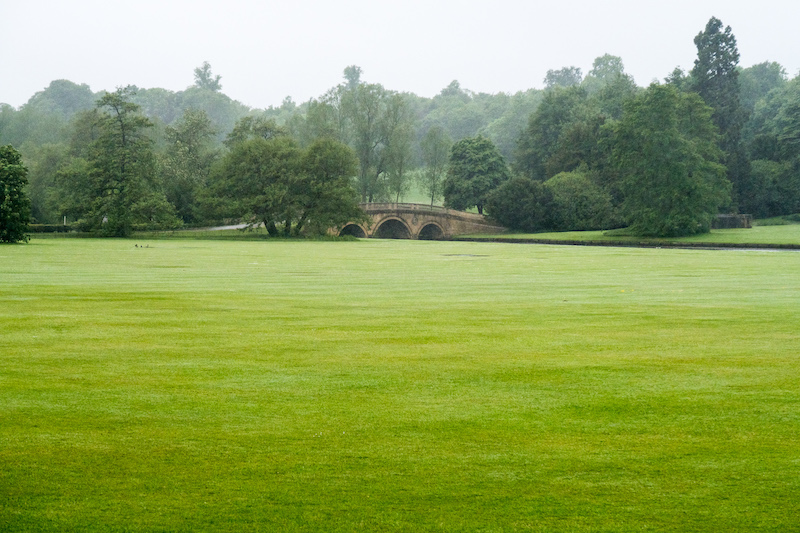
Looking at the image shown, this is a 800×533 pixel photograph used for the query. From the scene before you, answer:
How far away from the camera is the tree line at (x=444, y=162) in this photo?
A: 90875 mm

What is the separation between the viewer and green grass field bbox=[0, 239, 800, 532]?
21.2 ft

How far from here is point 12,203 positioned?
64.6m

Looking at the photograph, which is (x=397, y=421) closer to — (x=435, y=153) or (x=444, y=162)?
(x=435, y=153)

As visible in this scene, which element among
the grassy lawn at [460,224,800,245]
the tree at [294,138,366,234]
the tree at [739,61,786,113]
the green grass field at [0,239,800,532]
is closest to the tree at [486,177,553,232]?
the grassy lawn at [460,224,800,245]

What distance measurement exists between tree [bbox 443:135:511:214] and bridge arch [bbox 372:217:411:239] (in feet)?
38.5

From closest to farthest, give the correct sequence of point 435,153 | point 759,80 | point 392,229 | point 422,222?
point 422,222
point 392,229
point 435,153
point 759,80

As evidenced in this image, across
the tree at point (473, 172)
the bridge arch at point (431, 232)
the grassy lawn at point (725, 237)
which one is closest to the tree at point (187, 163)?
the bridge arch at point (431, 232)

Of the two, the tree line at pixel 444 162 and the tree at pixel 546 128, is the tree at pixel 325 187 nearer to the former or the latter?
the tree line at pixel 444 162

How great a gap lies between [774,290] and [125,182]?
76384 mm

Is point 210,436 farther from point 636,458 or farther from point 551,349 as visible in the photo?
point 551,349

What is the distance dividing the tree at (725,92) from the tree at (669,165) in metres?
12.9

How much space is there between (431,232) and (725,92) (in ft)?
141

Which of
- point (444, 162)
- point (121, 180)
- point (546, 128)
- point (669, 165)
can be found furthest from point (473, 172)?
point (121, 180)

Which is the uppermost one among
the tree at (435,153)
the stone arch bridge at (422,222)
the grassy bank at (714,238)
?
the tree at (435,153)
